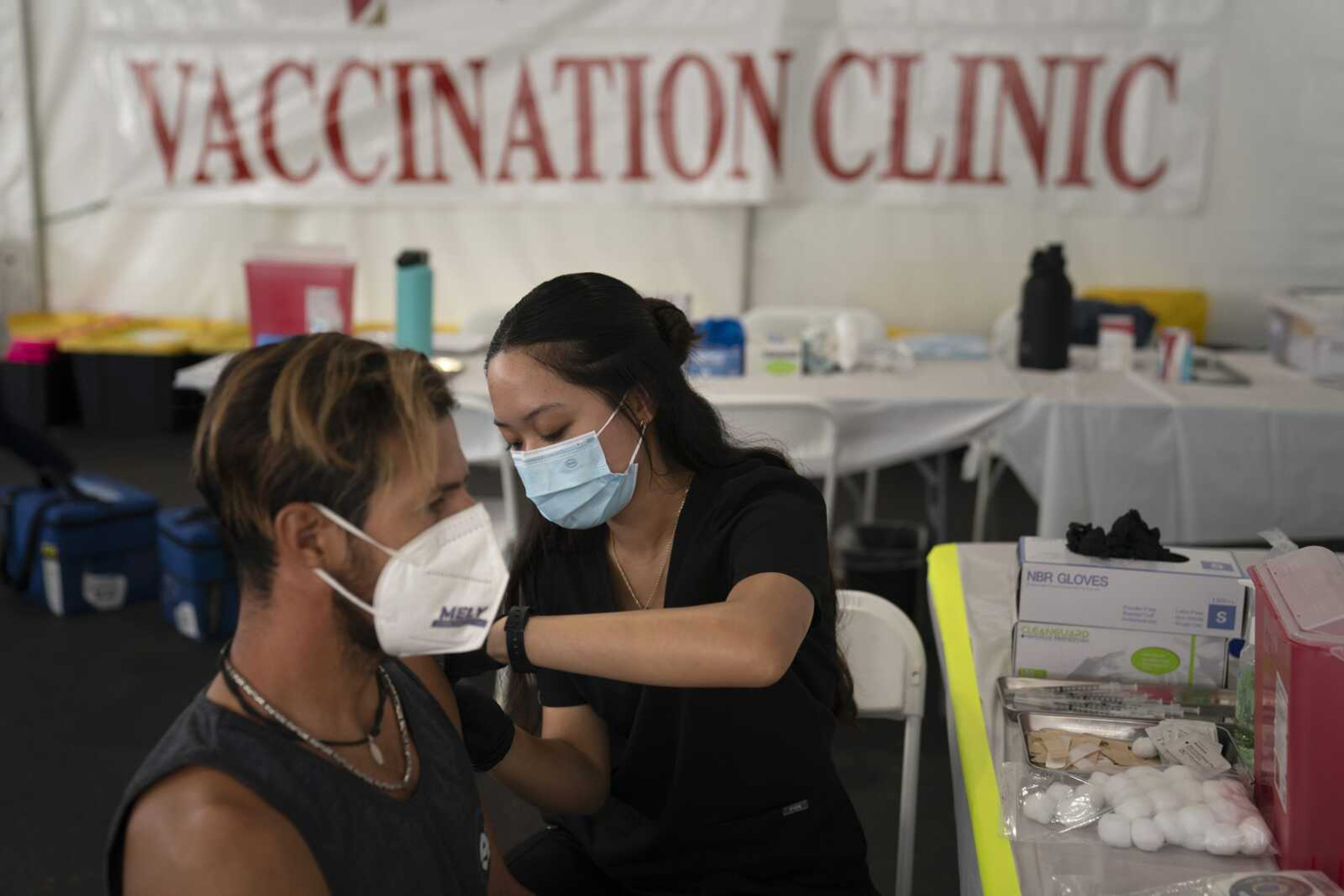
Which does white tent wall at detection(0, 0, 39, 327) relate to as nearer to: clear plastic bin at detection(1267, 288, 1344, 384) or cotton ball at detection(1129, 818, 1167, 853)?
clear plastic bin at detection(1267, 288, 1344, 384)

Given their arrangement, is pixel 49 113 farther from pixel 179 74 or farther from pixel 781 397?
pixel 781 397

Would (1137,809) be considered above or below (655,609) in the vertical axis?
below

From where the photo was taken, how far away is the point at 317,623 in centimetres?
110

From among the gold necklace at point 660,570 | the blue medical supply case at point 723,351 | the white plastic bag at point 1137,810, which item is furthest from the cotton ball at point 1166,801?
the blue medical supply case at point 723,351

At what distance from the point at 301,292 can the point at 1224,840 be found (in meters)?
2.81

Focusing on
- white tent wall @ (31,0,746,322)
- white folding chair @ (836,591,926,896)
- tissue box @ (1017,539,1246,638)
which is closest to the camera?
tissue box @ (1017,539,1246,638)

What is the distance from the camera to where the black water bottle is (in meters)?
3.23

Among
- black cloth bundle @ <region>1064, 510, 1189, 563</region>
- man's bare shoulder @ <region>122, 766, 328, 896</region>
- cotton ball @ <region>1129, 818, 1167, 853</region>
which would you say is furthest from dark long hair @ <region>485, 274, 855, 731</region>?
man's bare shoulder @ <region>122, 766, 328, 896</region>

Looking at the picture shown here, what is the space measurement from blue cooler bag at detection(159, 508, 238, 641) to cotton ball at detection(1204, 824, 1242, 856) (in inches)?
105

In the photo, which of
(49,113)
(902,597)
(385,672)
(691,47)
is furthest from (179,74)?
(385,672)

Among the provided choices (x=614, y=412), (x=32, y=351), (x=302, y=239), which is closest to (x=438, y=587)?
(x=614, y=412)

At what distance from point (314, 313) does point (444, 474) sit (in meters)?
2.43

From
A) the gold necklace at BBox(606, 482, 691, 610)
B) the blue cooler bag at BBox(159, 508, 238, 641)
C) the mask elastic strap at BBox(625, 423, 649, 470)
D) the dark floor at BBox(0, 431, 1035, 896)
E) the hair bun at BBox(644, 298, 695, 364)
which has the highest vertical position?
the hair bun at BBox(644, 298, 695, 364)

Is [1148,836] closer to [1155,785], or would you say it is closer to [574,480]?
[1155,785]
